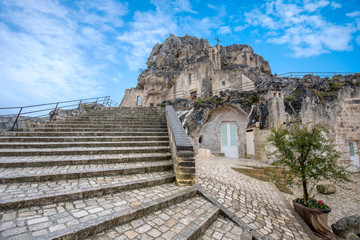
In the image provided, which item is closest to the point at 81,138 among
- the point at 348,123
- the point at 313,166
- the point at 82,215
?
the point at 82,215

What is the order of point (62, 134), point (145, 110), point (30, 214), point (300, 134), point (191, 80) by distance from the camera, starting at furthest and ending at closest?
point (191, 80), point (145, 110), point (62, 134), point (300, 134), point (30, 214)

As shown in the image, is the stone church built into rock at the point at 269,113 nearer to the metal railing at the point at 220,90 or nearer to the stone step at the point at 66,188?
the metal railing at the point at 220,90

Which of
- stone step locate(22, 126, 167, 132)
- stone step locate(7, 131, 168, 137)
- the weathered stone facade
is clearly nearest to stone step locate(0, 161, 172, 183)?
stone step locate(7, 131, 168, 137)

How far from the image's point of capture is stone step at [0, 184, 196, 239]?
167cm

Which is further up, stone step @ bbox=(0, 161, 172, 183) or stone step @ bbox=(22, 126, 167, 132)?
stone step @ bbox=(22, 126, 167, 132)

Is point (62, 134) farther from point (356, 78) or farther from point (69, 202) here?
point (356, 78)

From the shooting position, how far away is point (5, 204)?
6.64 feet

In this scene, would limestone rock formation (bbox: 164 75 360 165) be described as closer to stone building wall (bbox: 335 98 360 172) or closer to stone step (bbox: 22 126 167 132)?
stone building wall (bbox: 335 98 360 172)

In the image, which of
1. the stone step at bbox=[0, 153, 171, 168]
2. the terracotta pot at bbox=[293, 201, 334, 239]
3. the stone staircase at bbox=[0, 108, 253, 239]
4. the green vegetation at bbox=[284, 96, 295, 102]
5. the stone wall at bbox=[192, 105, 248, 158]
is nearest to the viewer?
the stone staircase at bbox=[0, 108, 253, 239]

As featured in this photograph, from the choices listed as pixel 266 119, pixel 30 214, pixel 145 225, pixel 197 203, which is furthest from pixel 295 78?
pixel 30 214

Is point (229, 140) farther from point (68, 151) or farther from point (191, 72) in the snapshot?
point (191, 72)

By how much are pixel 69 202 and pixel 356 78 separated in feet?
64.4

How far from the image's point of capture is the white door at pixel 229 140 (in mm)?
11406

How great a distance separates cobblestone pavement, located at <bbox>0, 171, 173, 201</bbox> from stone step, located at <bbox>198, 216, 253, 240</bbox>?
1649 mm
